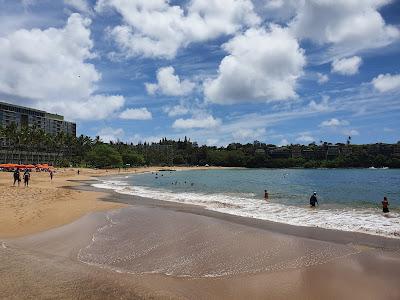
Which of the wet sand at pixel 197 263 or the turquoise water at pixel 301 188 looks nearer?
the wet sand at pixel 197 263

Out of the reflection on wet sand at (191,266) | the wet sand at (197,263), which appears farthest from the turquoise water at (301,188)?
the reflection on wet sand at (191,266)

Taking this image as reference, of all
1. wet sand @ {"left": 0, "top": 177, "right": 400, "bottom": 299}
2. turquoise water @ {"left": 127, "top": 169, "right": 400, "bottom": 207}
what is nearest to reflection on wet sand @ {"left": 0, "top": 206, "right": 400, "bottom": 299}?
wet sand @ {"left": 0, "top": 177, "right": 400, "bottom": 299}

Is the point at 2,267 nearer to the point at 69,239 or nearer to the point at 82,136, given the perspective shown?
the point at 69,239

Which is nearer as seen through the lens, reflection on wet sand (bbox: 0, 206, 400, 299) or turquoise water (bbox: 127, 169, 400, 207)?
reflection on wet sand (bbox: 0, 206, 400, 299)

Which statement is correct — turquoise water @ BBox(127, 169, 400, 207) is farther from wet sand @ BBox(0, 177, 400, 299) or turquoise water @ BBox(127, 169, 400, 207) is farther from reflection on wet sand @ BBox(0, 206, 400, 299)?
reflection on wet sand @ BBox(0, 206, 400, 299)

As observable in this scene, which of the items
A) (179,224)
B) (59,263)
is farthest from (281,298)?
(179,224)

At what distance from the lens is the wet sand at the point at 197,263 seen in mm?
8531

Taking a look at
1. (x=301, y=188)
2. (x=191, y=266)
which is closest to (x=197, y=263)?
(x=191, y=266)

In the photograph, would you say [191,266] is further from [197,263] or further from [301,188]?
[301,188]

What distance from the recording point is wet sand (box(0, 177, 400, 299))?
8.53 metres

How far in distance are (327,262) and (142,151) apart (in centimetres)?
19055

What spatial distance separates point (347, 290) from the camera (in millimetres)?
8859

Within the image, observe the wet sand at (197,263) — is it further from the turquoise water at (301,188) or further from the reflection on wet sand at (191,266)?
the turquoise water at (301,188)

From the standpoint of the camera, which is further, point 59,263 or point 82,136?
point 82,136
